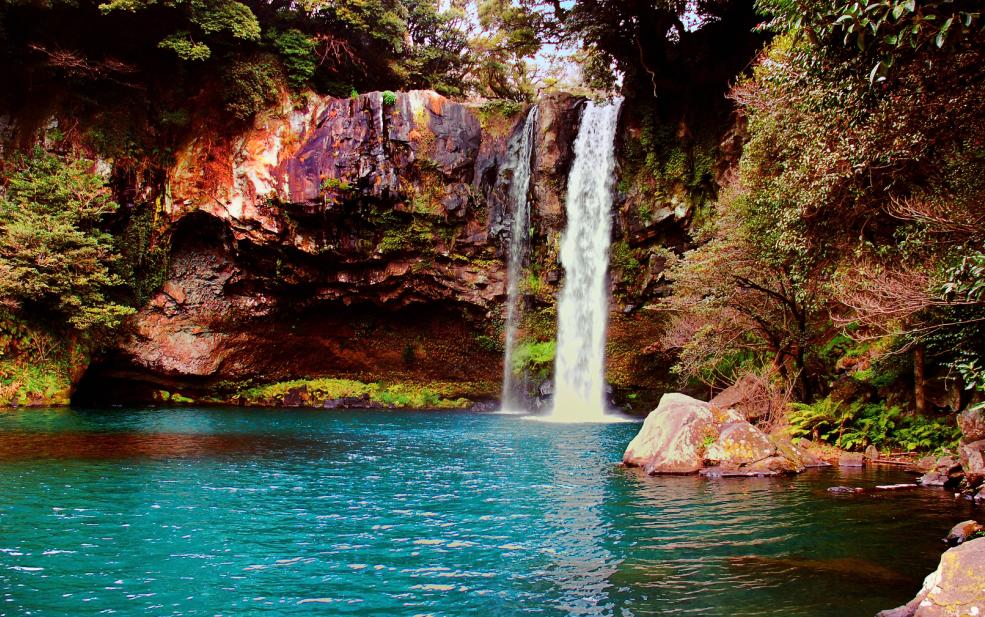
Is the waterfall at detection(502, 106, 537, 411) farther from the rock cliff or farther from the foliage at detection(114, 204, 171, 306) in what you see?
the foliage at detection(114, 204, 171, 306)

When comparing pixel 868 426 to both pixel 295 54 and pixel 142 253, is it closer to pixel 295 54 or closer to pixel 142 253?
pixel 295 54

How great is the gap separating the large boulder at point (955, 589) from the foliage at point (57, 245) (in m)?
22.7

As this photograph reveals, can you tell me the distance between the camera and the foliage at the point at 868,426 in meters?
11.6

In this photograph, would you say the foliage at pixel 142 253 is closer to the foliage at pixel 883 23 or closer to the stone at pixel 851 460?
the foliage at pixel 883 23

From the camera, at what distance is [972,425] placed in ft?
31.8

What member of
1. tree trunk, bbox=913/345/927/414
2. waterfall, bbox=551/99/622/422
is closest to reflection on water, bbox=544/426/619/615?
tree trunk, bbox=913/345/927/414

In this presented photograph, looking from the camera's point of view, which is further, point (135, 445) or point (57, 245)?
point (57, 245)

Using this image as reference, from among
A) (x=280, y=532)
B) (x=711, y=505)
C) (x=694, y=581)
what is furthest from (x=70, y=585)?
(x=711, y=505)

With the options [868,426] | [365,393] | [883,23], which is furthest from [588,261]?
[883,23]

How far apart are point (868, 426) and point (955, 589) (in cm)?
935

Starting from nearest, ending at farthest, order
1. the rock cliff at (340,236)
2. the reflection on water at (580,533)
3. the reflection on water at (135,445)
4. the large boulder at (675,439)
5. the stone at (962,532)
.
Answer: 1. the reflection on water at (580,533)
2. the stone at (962,532)
3. the large boulder at (675,439)
4. the reflection on water at (135,445)
5. the rock cliff at (340,236)

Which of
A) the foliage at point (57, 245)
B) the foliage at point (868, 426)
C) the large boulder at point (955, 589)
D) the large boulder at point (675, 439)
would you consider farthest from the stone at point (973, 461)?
the foliage at point (57, 245)

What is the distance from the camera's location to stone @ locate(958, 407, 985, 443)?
9.55 m

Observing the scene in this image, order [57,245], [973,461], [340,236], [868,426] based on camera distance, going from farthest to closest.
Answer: [340,236] < [57,245] < [868,426] < [973,461]
